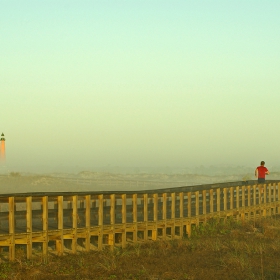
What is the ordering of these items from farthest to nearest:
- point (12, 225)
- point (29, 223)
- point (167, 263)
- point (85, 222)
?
1. point (85, 222)
2. point (167, 263)
3. point (29, 223)
4. point (12, 225)

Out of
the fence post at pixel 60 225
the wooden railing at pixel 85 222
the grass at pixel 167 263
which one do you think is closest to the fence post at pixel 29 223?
the wooden railing at pixel 85 222

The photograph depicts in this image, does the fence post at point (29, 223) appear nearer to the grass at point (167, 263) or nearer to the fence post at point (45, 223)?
the grass at point (167, 263)

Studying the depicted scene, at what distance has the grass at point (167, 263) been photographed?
15266 mm

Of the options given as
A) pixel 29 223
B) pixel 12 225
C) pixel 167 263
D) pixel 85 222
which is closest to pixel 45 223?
pixel 29 223

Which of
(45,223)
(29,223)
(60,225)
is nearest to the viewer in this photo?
(29,223)

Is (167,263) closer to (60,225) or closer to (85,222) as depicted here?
(60,225)

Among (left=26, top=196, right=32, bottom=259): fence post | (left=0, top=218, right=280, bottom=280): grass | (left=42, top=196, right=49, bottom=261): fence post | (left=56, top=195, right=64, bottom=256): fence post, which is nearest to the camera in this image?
(left=0, top=218, right=280, bottom=280): grass

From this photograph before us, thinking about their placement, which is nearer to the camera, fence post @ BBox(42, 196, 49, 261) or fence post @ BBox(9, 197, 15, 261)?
fence post @ BBox(9, 197, 15, 261)

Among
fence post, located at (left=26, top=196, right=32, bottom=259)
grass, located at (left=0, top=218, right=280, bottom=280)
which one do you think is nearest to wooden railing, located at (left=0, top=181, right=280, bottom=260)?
fence post, located at (left=26, top=196, right=32, bottom=259)

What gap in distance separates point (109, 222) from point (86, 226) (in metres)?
2.27

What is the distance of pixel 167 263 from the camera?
17.1 metres

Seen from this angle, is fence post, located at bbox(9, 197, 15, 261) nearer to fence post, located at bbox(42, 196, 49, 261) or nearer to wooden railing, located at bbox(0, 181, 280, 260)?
wooden railing, located at bbox(0, 181, 280, 260)

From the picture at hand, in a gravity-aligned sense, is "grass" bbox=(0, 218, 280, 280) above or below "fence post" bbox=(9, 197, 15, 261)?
below

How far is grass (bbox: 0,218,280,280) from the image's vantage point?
1527 centimetres
